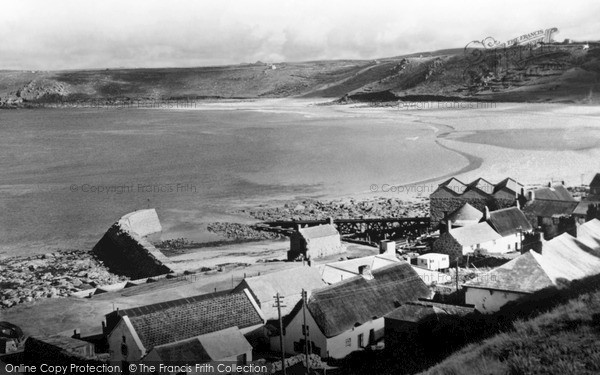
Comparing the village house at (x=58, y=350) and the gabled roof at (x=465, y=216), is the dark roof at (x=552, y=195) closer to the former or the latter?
the gabled roof at (x=465, y=216)

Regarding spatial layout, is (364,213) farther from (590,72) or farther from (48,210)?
(590,72)

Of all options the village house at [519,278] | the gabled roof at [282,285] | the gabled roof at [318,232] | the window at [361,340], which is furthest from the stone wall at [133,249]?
the village house at [519,278]

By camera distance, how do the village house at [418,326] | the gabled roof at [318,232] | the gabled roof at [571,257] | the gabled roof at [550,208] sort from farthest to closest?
the gabled roof at [550,208] → the gabled roof at [318,232] → the gabled roof at [571,257] → the village house at [418,326]

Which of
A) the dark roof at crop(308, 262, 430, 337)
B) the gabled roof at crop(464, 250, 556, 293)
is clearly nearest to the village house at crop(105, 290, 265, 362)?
the dark roof at crop(308, 262, 430, 337)

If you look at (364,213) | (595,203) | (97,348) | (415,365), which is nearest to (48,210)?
(364,213)

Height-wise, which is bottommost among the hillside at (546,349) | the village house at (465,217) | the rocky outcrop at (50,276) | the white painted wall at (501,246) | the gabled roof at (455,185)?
the rocky outcrop at (50,276)

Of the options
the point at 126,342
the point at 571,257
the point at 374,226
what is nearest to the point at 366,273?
the point at 571,257

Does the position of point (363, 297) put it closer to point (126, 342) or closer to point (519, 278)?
point (519, 278)
